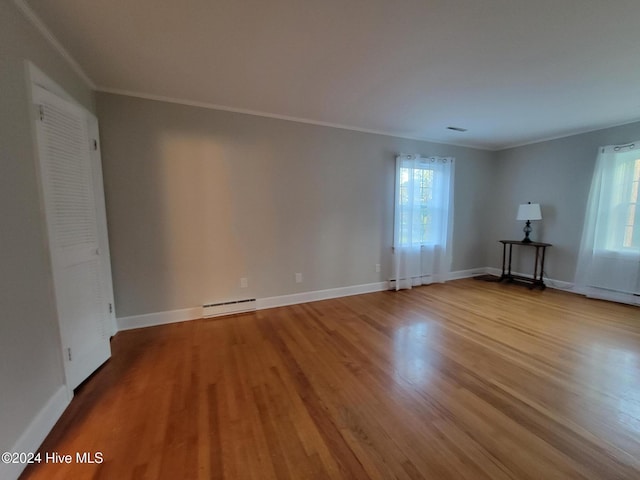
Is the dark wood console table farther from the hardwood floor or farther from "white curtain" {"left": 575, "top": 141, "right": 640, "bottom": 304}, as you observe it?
the hardwood floor

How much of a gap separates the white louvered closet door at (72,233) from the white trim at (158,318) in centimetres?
52

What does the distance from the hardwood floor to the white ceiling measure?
2444mm

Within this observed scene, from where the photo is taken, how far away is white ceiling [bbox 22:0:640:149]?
4.99 ft

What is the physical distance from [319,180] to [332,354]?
88.7 inches

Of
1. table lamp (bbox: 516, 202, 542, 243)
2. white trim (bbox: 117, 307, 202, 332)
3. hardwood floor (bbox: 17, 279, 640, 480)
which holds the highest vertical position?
table lamp (bbox: 516, 202, 542, 243)

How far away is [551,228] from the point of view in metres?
4.30

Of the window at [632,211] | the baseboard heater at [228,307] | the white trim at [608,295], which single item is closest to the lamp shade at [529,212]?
the window at [632,211]

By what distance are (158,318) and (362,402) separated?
2.43m

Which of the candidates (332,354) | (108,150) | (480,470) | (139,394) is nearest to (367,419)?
(480,470)

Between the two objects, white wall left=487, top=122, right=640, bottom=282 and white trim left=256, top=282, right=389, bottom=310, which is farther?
white wall left=487, top=122, right=640, bottom=282

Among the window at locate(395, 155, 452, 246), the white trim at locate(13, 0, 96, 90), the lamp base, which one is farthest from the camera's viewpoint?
the lamp base

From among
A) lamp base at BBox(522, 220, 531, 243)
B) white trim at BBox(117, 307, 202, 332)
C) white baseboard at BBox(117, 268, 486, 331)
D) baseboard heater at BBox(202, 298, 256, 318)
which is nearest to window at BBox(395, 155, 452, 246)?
white baseboard at BBox(117, 268, 486, 331)

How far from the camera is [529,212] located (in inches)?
167

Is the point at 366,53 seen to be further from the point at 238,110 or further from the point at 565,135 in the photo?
the point at 565,135
